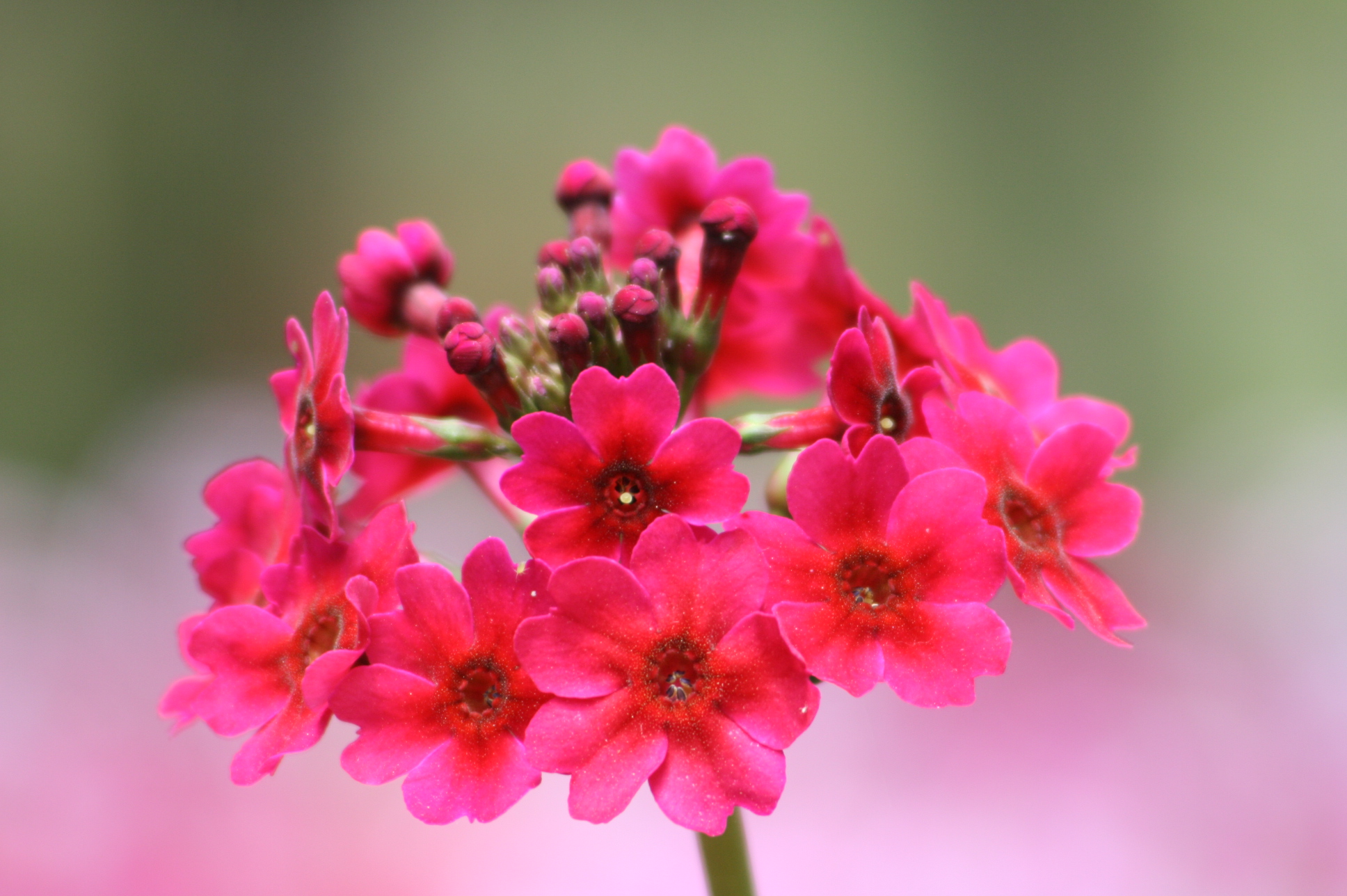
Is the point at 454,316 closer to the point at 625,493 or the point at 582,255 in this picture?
the point at 582,255

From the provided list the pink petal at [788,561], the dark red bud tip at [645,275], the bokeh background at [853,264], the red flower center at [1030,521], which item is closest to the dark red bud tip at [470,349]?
the dark red bud tip at [645,275]

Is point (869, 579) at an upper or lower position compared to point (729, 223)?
lower

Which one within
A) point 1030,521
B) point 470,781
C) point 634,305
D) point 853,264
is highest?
point 634,305

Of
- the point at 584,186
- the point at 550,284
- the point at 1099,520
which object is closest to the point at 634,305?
→ the point at 550,284

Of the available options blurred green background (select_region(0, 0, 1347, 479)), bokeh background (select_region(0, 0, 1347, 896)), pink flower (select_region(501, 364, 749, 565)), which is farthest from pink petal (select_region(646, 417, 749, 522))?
blurred green background (select_region(0, 0, 1347, 479))

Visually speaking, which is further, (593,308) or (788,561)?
(593,308)

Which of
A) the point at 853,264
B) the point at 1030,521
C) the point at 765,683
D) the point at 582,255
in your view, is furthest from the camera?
the point at 853,264

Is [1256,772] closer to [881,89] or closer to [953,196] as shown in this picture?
[953,196]
